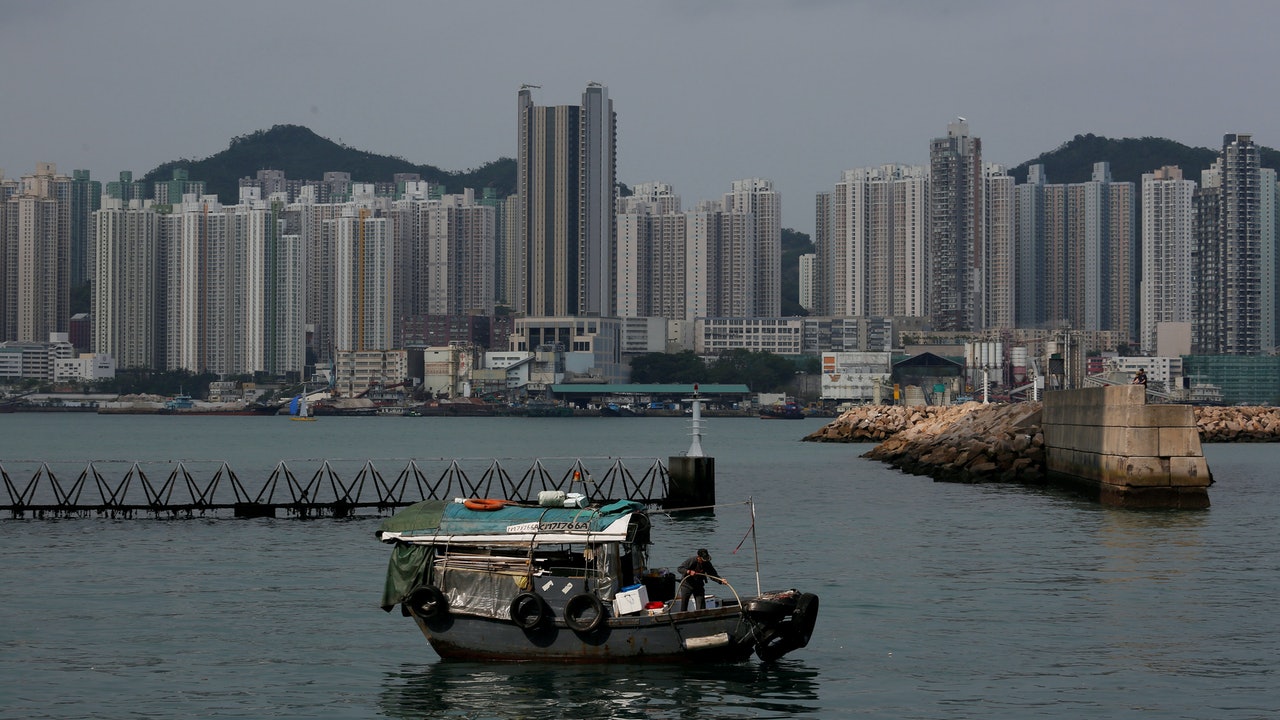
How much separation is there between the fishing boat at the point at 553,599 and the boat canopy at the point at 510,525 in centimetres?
2

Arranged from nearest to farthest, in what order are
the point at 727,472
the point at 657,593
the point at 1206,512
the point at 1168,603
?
the point at 657,593
the point at 1168,603
the point at 1206,512
the point at 727,472

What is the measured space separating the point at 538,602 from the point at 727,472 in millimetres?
58117

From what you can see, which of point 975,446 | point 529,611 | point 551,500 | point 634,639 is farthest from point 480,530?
point 975,446

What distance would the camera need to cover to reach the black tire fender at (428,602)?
25.2 metres

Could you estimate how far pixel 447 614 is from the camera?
83.0ft

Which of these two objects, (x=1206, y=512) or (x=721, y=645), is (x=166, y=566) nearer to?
(x=721, y=645)

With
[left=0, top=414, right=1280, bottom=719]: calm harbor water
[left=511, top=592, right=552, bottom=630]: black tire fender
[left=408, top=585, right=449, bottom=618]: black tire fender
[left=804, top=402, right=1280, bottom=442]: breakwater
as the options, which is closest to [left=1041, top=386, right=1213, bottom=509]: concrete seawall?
[left=0, top=414, right=1280, bottom=719]: calm harbor water

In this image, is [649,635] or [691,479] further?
[691,479]

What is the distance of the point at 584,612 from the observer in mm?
24844

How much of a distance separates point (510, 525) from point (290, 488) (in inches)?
1126

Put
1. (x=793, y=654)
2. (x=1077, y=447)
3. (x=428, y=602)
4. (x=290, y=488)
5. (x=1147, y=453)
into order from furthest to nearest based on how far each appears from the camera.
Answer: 1. (x=1077, y=447)
2. (x=290, y=488)
3. (x=1147, y=453)
4. (x=793, y=654)
5. (x=428, y=602)

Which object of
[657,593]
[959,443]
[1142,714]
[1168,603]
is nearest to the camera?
[1142,714]

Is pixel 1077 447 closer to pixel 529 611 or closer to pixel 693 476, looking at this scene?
pixel 693 476

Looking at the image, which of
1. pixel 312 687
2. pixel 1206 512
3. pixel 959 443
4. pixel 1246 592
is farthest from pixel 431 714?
pixel 959 443
